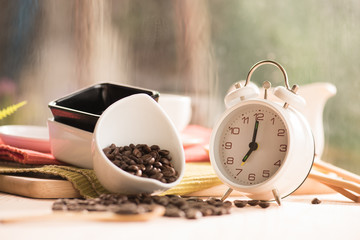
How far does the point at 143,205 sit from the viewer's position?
3.17 ft

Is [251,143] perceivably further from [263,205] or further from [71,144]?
[71,144]

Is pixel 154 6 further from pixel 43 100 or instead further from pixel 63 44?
pixel 43 100

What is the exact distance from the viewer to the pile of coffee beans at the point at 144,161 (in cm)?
105

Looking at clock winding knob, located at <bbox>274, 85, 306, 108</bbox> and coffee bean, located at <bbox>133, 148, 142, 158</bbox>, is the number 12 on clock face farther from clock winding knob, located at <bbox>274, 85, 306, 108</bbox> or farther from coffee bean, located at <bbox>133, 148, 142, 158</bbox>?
coffee bean, located at <bbox>133, 148, 142, 158</bbox>

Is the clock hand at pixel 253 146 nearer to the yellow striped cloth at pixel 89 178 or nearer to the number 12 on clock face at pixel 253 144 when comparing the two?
the number 12 on clock face at pixel 253 144

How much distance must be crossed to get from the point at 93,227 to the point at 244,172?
0.45 meters

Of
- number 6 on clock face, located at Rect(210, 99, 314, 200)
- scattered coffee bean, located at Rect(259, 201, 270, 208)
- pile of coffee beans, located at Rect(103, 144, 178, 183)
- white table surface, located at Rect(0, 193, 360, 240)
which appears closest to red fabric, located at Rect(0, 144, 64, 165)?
white table surface, located at Rect(0, 193, 360, 240)

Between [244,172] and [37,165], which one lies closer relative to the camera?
[244,172]

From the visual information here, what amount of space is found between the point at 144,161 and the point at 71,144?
282 millimetres

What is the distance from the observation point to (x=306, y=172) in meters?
1.11

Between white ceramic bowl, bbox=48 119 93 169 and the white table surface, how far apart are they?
0.18 meters

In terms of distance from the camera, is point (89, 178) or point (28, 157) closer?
point (89, 178)

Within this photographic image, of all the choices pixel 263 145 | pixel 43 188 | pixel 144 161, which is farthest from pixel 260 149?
pixel 43 188

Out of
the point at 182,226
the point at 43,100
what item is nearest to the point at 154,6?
the point at 43,100
